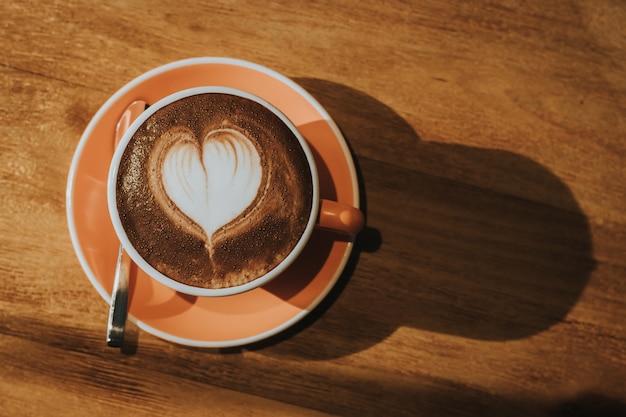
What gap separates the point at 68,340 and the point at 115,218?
332mm

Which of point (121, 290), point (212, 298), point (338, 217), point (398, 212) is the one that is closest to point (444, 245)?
point (398, 212)

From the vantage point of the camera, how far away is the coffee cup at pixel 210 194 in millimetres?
657

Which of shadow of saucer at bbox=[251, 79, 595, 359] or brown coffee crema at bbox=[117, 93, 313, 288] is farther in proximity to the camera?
shadow of saucer at bbox=[251, 79, 595, 359]

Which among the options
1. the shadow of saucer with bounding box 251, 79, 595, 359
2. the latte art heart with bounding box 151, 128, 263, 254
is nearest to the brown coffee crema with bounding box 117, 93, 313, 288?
the latte art heart with bounding box 151, 128, 263, 254

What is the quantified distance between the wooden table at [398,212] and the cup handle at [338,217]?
Answer: 189 mm

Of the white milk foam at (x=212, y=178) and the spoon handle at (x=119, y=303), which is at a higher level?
the white milk foam at (x=212, y=178)

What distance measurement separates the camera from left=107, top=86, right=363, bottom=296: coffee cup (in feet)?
2.15

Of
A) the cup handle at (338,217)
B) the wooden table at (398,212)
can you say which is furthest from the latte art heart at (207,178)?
the wooden table at (398,212)

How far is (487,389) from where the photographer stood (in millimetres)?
897

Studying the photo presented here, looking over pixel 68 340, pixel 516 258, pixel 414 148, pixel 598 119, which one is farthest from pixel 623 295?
pixel 68 340

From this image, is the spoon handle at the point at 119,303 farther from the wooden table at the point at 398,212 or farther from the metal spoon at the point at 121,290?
the wooden table at the point at 398,212

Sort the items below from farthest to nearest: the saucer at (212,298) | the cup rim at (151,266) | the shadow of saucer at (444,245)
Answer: the shadow of saucer at (444,245) → the saucer at (212,298) → the cup rim at (151,266)

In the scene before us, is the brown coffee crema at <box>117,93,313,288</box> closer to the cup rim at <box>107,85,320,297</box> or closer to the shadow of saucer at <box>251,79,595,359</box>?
the cup rim at <box>107,85,320,297</box>

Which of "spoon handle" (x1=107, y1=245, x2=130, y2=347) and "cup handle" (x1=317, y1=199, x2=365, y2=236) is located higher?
"cup handle" (x1=317, y1=199, x2=365, y2=236)
